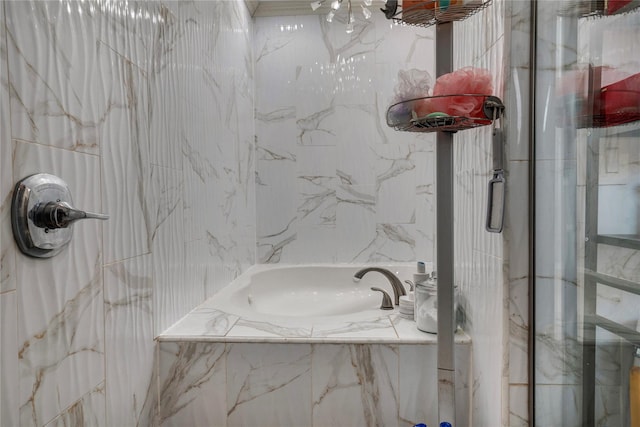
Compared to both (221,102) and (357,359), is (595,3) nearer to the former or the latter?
(357,359)

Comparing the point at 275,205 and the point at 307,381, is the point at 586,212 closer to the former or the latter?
the point at 307,381

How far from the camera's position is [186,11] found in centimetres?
159

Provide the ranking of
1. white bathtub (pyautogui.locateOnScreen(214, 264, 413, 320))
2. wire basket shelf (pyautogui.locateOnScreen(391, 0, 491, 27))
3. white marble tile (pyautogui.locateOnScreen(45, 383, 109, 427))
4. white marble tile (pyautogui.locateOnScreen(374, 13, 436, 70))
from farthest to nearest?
white marble tile (pyautogui.locateOnScreen(374, 13, 436, 70)) → white bathtub (pyautogui.locateOnScreen(214, 264, 413, 320)) → wire basket shelf (pyautogui.locateOnScreen(391, 0, 491, 27)) → white marble tile (pyautogui.locateOnScreen(45, 383, 109, 427))

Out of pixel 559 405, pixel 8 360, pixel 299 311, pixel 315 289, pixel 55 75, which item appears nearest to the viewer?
pixel 8 360

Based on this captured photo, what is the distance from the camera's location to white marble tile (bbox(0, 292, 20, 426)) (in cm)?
66

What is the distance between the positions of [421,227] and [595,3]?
6.39 ft

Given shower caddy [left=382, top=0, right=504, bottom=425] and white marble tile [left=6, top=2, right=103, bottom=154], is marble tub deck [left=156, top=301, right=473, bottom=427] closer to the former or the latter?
shower caddy [left=382, top=0, right=504, bottom=425]

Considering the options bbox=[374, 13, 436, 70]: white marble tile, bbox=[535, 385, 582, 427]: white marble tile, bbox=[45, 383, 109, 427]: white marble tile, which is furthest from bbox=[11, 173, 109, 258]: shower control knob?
bbox=[374, 13, 436, 70]: white marble tile

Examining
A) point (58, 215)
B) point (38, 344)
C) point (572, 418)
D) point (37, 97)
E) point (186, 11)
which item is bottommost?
point (572, 418)

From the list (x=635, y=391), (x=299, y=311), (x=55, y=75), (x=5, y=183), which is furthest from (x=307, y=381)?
(x=299, y=311)

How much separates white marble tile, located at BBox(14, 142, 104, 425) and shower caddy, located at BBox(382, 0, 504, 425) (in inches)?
31.3

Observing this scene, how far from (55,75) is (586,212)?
114 centimetres

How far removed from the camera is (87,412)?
905 mm

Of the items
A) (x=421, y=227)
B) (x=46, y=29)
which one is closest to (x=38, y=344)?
(x=46, y=29)
